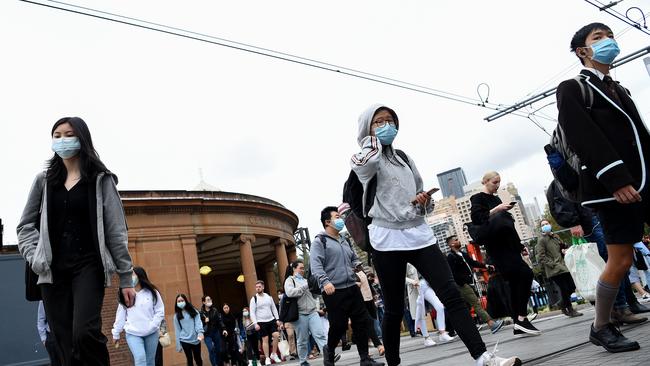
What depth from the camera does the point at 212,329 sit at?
14.4 meters

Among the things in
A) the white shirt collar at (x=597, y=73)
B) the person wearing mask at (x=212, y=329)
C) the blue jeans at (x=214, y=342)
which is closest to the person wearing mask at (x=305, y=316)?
the person wearing mask at (x=212, y=329)

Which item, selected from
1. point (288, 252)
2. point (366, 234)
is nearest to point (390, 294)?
point (366, 234)

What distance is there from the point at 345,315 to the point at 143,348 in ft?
8.44

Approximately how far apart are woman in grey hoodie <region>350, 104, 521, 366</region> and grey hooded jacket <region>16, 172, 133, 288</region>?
1838mm

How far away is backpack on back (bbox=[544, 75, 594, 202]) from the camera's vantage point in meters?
3.92

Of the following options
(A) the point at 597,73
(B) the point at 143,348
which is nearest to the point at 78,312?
(B) the point at 143,348

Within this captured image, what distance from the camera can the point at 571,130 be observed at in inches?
150

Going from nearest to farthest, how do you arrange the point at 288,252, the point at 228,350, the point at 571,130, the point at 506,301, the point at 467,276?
the point at 571,130, the point at 506,301, the point at 467,276, the point at 228,350, the point at 288,252

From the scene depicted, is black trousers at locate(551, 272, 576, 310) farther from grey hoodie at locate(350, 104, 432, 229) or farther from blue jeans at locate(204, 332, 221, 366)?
blue jeans at locate(204, 332, 221, 366)

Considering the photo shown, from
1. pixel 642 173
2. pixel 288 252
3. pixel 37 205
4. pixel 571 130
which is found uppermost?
pixel 288 252

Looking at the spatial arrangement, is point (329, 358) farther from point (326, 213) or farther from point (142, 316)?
point (142, 316)

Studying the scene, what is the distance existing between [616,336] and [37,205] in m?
4.20

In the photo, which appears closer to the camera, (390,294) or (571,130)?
(571,130)

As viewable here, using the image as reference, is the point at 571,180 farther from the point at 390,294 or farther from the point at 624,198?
the point at 390,294
